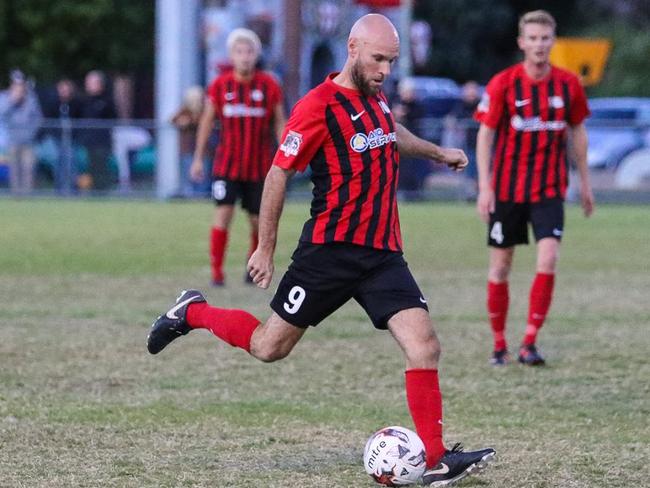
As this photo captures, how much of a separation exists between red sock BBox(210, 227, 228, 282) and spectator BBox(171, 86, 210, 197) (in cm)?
1129

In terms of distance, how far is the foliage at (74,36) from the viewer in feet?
131

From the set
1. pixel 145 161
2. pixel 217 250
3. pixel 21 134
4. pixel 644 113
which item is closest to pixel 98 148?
pixel 145 161

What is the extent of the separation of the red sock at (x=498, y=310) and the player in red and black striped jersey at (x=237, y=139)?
4.24 m

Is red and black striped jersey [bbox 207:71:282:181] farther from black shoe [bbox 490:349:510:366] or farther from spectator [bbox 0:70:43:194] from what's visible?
spectator [bbox 0:70:43:194]

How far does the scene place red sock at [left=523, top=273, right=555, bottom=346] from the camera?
351 inches

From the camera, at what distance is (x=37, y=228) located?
62.3ft

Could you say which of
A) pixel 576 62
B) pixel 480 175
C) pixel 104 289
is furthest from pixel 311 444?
pixel 576 62

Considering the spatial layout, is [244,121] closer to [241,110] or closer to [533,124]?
[241,110]

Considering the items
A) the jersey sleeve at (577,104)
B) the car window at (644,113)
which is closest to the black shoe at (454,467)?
the jersey sleeve at (577,104)

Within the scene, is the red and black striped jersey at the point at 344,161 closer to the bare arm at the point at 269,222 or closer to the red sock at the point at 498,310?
the bare arm at the point at 269,222

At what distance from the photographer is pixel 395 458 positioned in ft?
18.8

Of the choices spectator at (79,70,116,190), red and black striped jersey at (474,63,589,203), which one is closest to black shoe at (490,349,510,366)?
red and black striped jersey at (474,63,589,203)

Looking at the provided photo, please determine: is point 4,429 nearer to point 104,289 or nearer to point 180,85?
point 104,289

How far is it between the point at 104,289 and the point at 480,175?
496 centimetres
